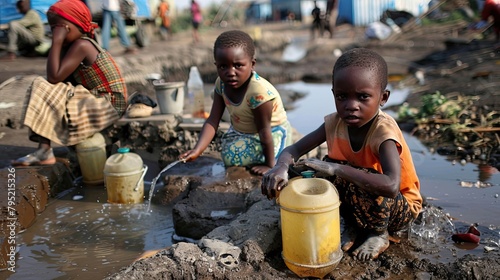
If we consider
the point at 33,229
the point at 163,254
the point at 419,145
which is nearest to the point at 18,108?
the point at 33,229

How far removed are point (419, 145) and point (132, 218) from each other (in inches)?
132

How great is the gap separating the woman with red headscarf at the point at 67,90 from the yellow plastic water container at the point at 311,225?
267 cm

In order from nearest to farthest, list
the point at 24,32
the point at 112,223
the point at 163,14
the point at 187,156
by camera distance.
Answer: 1. the point at 187,156
2. the point at 112,223
3. the point at 24,32
4. the point at 163,14

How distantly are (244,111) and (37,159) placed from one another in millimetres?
1874

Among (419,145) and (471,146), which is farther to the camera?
(419,145)

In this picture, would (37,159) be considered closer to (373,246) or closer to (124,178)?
(124,178)

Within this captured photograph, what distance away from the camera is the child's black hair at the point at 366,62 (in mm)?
2516

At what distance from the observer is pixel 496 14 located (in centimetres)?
535

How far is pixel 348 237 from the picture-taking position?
2.82 metres

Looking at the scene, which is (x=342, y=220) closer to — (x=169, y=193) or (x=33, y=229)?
(x=169, y=193)

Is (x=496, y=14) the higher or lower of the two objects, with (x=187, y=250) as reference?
higher

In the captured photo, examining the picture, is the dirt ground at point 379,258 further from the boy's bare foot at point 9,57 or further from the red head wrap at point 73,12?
the red head wrap at point 73,12

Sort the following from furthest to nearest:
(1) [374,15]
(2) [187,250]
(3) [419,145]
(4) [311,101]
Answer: (1) [374,15]
(4) [311,101]
(3) [419,145]
(2) [187,250]

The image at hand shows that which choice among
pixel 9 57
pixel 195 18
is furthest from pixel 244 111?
pixel 195 18
